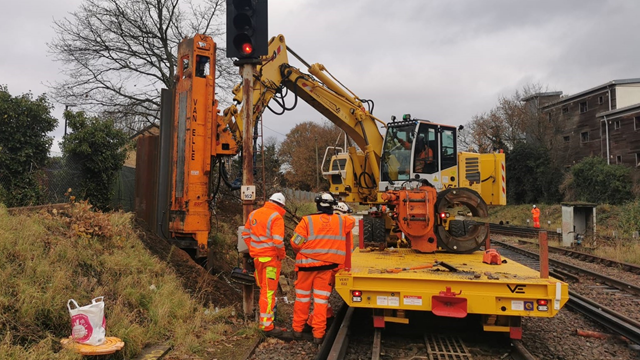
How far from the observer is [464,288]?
4.84 m

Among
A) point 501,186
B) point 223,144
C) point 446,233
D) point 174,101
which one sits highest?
point 174,101

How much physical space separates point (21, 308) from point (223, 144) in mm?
3629

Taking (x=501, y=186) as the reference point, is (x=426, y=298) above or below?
below

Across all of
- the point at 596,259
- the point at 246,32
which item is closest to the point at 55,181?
the point at 246,32

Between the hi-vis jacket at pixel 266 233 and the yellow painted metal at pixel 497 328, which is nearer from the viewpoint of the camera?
the yellow painted metal at pixel 497 328

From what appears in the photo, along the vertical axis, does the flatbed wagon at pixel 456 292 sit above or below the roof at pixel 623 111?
below

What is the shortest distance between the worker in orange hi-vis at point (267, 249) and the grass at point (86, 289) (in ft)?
2.19

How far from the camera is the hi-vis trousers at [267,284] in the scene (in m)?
5.52

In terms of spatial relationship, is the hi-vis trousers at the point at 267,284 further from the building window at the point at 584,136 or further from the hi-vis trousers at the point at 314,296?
the building window at the point at 584,136

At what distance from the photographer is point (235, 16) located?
560 centimetres

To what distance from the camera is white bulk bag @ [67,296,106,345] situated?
4.26 m

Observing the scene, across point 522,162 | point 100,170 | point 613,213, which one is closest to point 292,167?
point 522,162

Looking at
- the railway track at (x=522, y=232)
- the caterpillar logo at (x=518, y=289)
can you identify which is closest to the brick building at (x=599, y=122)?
the railway track at (x=522, y=232)

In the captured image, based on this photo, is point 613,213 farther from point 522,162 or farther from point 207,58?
point 207,58
